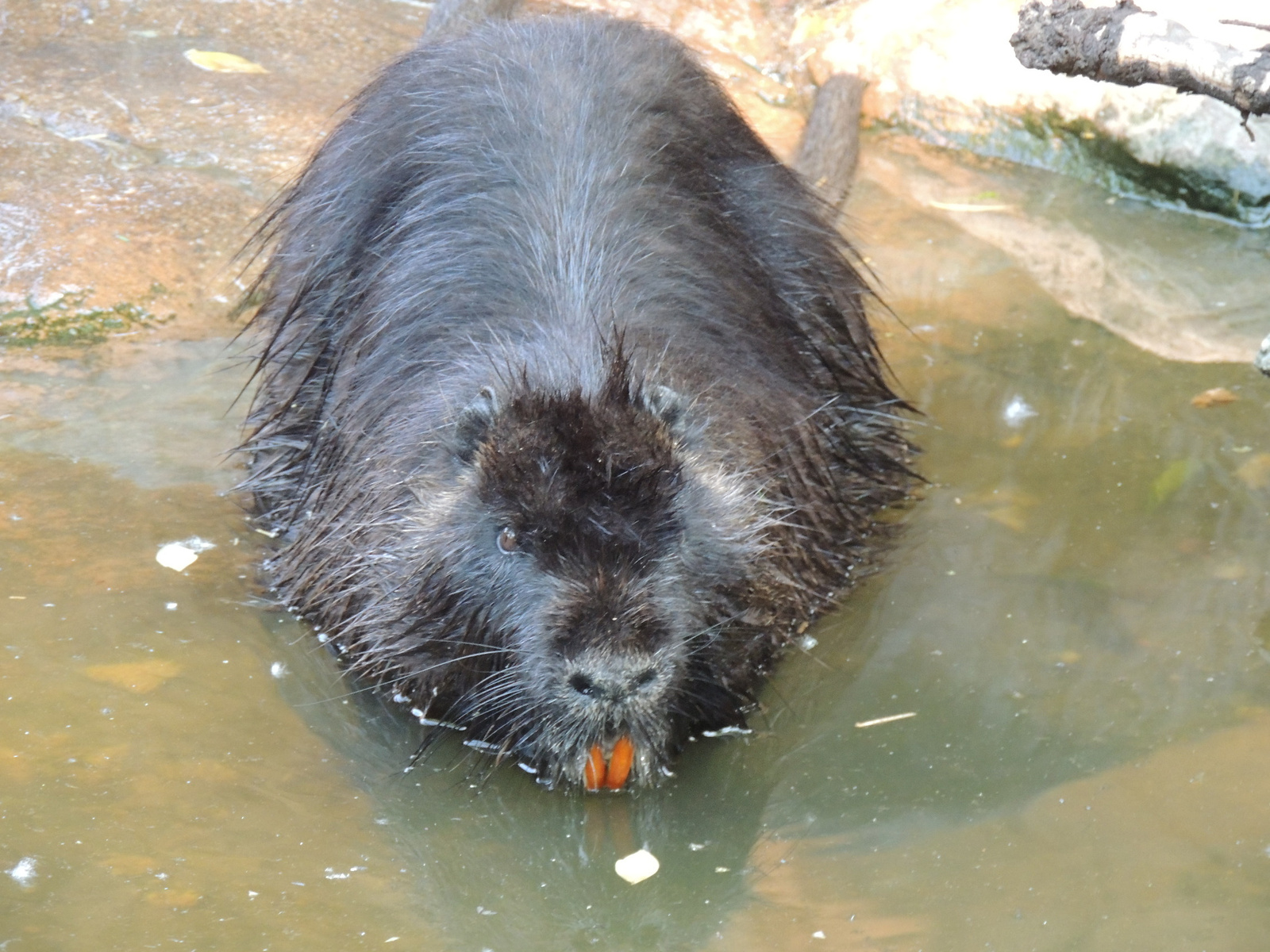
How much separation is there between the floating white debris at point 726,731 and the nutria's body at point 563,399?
31 millimetres

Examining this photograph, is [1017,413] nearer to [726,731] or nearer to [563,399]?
[726,731]

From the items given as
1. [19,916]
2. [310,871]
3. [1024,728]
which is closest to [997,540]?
[1024,728]

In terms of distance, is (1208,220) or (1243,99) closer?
(1243,99)

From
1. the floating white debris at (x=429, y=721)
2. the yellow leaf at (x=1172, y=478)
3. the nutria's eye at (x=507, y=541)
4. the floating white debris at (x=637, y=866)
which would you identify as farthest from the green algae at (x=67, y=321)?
the yellow leaf at (x=1172, y=478)

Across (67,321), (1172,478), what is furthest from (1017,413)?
(67,321)

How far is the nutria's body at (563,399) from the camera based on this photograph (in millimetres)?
3102

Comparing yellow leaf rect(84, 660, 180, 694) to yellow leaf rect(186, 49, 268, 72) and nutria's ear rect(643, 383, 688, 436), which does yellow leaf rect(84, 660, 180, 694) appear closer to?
nutria's ear rect(643, 383, 688, 436)

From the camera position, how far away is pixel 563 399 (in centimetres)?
317

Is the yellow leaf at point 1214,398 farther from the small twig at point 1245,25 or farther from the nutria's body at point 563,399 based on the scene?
the small twig at point 1245,25

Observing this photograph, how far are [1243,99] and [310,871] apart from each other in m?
2.46

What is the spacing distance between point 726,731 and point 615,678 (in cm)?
65

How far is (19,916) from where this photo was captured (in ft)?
8.82

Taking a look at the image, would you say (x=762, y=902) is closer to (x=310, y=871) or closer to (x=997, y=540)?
(x=310, y=871)

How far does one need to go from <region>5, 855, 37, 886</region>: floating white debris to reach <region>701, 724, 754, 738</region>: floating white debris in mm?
1478
